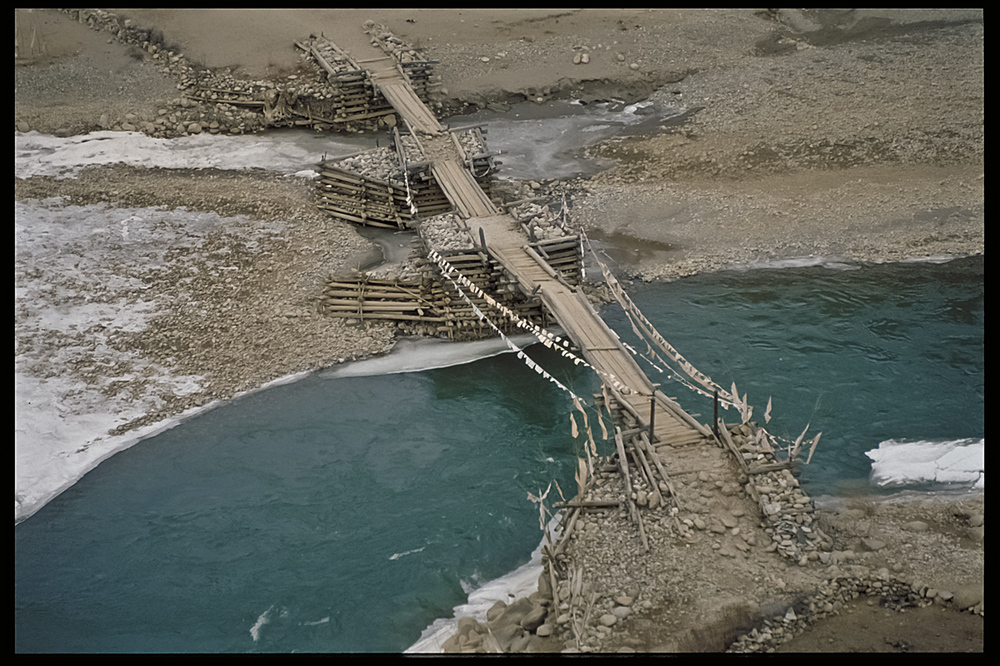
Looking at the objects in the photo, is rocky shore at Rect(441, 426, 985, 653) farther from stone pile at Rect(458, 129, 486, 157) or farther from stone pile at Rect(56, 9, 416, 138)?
stone pile at Rect(56, 9, 416, 138)

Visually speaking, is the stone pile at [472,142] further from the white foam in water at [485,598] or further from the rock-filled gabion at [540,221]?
the white foam in water at [485,598]

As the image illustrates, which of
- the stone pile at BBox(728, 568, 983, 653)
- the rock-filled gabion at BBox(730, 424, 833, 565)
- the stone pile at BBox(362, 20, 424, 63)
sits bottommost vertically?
the stone pile at BBox(728, 568, 983, 653)

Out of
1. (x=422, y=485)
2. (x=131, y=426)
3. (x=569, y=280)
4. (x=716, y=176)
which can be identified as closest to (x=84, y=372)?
(x=131, y=426)

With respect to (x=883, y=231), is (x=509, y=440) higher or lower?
lower

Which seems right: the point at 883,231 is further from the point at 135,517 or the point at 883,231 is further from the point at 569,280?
the point at 135,517

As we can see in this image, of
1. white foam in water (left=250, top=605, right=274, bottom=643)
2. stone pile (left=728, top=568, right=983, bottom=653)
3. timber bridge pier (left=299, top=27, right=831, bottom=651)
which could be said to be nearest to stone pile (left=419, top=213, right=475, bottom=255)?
timber bridge pier (left=299, top=27, right=831, bottom=651)
